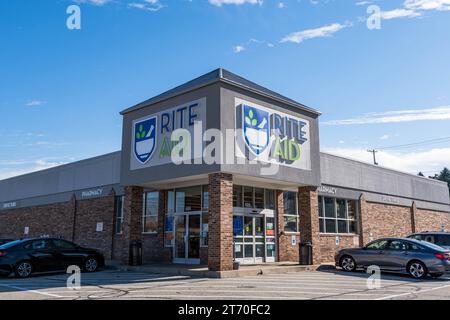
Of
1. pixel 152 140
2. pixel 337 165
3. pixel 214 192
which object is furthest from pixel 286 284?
pixel 337 165

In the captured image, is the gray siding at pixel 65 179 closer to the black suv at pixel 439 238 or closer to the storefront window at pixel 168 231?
the storefront window at pixel 168 231

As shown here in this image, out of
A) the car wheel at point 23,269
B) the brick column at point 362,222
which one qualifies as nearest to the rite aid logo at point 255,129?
the car wheel at point 23,269

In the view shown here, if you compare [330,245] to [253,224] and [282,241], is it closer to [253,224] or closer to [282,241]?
[282,241]

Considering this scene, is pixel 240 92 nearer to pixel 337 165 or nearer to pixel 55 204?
pixel 337 165

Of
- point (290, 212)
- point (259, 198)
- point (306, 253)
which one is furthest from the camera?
point (290, 212)

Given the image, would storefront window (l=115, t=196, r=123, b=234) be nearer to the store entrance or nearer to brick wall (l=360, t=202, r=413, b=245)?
the store entrance

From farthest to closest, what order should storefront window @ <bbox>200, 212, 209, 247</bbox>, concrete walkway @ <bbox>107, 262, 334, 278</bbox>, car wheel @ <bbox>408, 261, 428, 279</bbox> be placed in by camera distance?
storefront window @ <bbox>200, 212, 209, 247</bbox> → car wheel @ <bbox>408, 261, 428, 279</bbox> → concrete walkway @ <bbox>107, 262, 334, 278</bbox>

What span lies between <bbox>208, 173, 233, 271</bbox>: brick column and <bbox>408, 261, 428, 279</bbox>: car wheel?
6.64m

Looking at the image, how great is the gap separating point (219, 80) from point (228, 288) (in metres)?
7.61

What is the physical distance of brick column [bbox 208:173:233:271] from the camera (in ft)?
50.2

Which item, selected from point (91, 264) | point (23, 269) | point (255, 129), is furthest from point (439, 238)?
point (23, 269)

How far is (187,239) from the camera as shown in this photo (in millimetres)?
19938

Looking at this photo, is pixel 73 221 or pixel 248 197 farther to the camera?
pixel 73 221

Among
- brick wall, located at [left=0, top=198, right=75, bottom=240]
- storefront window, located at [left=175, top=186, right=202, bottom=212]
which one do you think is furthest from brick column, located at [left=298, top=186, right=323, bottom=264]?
brick wall, located at [left=0, top=198, right=75, bottom=240]
